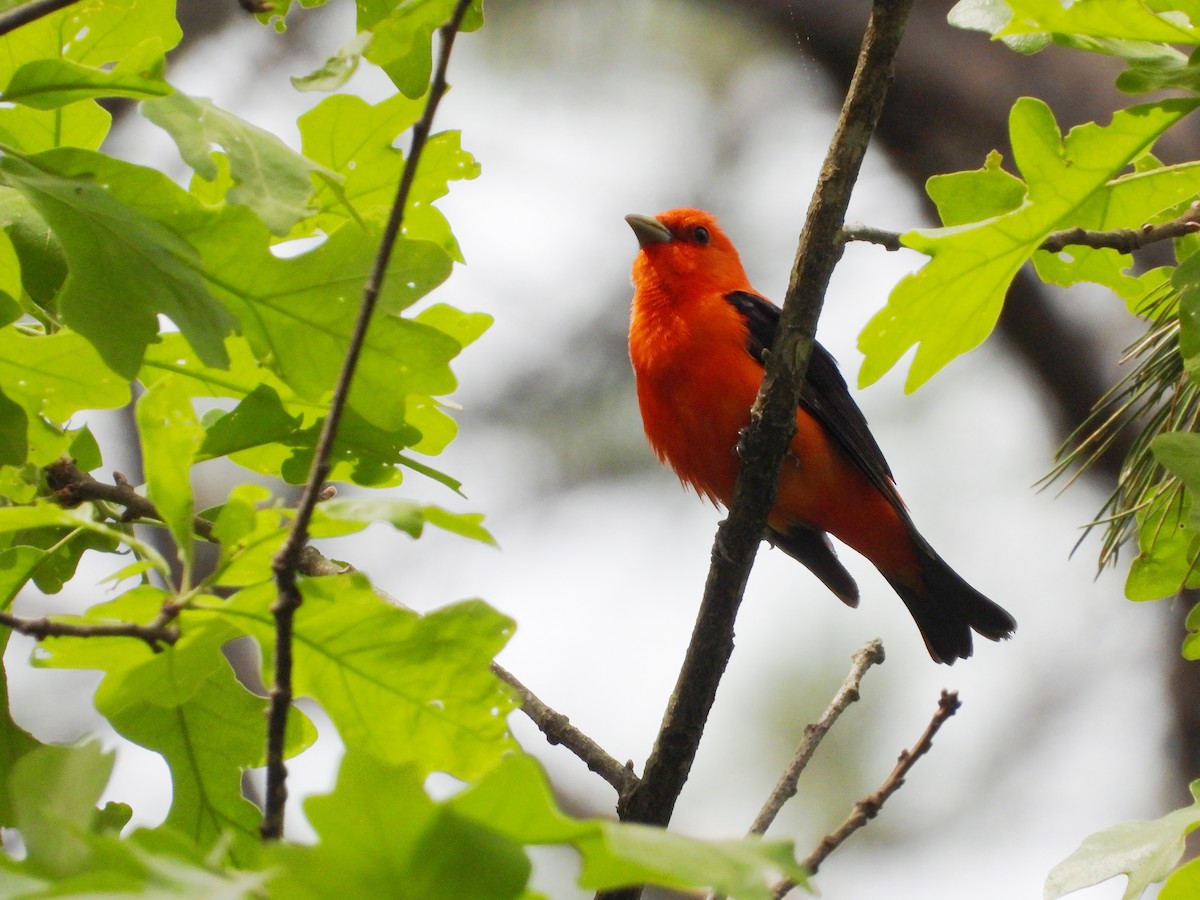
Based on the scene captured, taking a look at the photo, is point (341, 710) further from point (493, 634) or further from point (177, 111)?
point (177, 111)

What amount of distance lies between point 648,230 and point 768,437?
243 centimetres

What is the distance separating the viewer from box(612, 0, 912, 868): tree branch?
2354 millimetres

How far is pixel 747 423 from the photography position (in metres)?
4.07

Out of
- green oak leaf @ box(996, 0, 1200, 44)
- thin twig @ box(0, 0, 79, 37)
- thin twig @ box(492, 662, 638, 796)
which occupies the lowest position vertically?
thin twig @ box(492, 662, 638, 796)

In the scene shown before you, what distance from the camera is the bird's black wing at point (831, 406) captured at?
442 cm

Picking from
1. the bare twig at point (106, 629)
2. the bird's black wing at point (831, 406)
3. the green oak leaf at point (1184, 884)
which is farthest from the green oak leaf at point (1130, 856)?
the bird's black wing at point (831, 406)

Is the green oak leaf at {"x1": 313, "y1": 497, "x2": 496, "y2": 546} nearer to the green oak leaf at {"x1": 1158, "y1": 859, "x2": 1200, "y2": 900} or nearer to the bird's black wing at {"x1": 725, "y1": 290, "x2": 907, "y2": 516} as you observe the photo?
the green oak leaf at {"x1": 1158, "y1": 859, "x2": 1200, "y2": 900}

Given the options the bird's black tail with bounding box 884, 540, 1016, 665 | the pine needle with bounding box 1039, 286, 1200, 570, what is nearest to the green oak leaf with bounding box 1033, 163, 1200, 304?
the pine needle with bounding box 1039, 286, 1200, 570

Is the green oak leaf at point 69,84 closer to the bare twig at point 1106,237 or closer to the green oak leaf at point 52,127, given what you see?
the green oak leaf at point 52,127

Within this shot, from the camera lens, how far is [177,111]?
1561mm

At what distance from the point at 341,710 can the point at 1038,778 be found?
24.0 ft

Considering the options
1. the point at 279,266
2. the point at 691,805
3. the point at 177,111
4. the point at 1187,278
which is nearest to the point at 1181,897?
the point at 1187,278

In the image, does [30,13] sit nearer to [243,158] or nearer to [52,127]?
[243,158]

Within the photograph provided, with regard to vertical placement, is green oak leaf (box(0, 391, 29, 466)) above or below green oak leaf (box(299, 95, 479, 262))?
below
